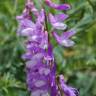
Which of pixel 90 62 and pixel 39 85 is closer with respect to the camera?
pixel 39 85

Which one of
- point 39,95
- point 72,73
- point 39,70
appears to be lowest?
point 72,73

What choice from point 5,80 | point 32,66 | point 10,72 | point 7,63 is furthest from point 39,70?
point 7,63

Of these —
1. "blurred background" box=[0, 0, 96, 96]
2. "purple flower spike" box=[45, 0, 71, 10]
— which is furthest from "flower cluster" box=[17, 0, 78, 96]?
"blurred background" box=[0, 0, 96, 96]

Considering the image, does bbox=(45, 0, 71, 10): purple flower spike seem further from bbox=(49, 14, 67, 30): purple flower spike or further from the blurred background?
the blurred background

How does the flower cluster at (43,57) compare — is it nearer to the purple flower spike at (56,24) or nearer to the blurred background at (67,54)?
the purple flower spike at (56,24)

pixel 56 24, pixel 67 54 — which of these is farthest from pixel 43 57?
pixel 67 54

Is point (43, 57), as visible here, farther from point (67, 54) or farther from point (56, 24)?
point (67, 54)

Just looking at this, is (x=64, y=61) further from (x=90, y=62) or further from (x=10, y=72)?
(x=10, y=72)

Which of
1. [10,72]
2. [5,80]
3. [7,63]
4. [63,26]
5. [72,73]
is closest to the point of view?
[63,26]
